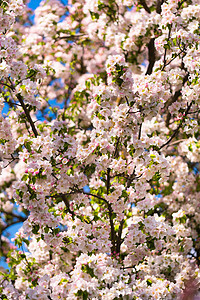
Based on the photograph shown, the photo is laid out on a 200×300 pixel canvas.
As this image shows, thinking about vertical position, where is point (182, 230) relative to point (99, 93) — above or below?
below

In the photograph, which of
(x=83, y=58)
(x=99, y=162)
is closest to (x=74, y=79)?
(x=83, y=58)

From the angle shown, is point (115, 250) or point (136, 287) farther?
point (115, 250)

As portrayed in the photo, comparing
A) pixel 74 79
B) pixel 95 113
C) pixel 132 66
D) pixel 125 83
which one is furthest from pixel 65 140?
pixel 74 79

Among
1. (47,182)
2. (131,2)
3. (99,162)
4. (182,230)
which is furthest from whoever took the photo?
(131,2)

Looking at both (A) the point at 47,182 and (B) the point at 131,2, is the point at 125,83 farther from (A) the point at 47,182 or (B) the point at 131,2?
(B) the point at 131,2

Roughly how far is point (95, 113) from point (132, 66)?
3.33 metres

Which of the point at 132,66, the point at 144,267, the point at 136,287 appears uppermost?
the point at 132,66

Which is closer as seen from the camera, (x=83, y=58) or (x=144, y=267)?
(x=144, y=267)

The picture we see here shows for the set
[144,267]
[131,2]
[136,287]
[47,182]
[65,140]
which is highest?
[131,2]

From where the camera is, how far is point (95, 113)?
15.4 ft

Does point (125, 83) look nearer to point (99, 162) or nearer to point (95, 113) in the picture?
point (95, 113)

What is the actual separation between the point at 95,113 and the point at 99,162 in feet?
1.93

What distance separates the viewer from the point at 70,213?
5191 millimetres

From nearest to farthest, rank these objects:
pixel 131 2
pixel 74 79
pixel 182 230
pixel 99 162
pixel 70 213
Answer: pixel 99 162 < pixel 70 213 < pixel 182 230 < pixel 131 2 < pixel 74 79
